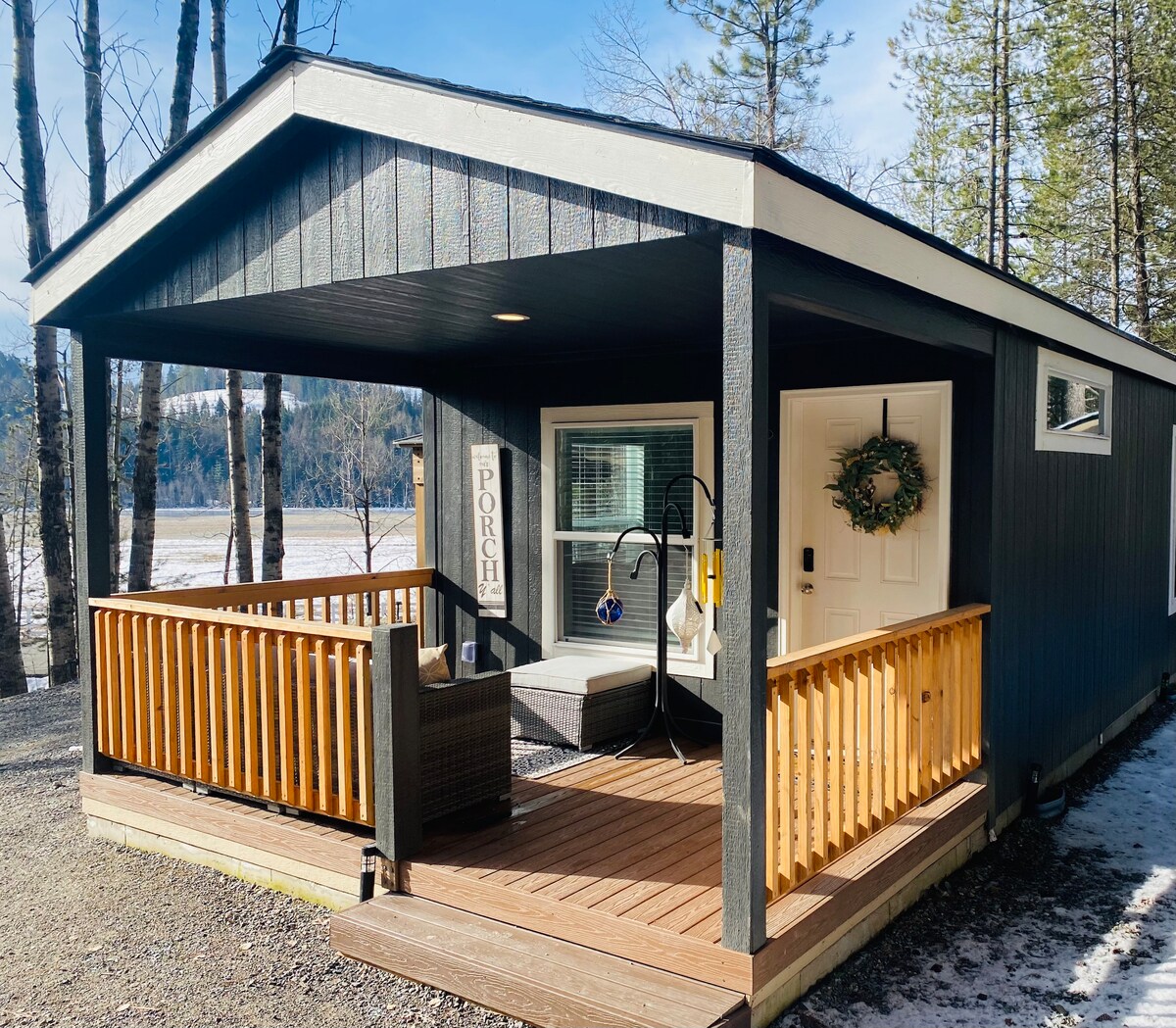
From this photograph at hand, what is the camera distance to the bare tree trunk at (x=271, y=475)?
1010 cm

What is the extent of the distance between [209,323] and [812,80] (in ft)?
42.9

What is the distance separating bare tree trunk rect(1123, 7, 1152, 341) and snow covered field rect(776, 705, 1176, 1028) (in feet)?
36.7

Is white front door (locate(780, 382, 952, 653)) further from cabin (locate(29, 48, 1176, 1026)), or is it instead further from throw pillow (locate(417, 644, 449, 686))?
throw pillow (locate(417, 644, 449, 686))

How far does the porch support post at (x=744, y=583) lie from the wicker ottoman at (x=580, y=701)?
2444 millimetres

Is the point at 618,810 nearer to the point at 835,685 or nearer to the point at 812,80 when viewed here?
the point at 835,685

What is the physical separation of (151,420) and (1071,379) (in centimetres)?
804

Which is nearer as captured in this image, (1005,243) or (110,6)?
(110,6)

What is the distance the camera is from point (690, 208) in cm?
291

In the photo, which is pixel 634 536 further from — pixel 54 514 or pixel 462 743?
pixel 54 514

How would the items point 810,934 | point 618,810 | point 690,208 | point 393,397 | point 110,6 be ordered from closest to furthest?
point 690,208
point 810,934
point 618,810
point 110,6
point 393,397

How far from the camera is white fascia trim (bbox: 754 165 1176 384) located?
2.89 metres

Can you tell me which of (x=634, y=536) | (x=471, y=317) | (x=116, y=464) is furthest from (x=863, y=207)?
(x=116, y=464)

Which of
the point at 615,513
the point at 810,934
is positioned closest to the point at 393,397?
the point at 615,513

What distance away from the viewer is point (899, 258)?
354cm
